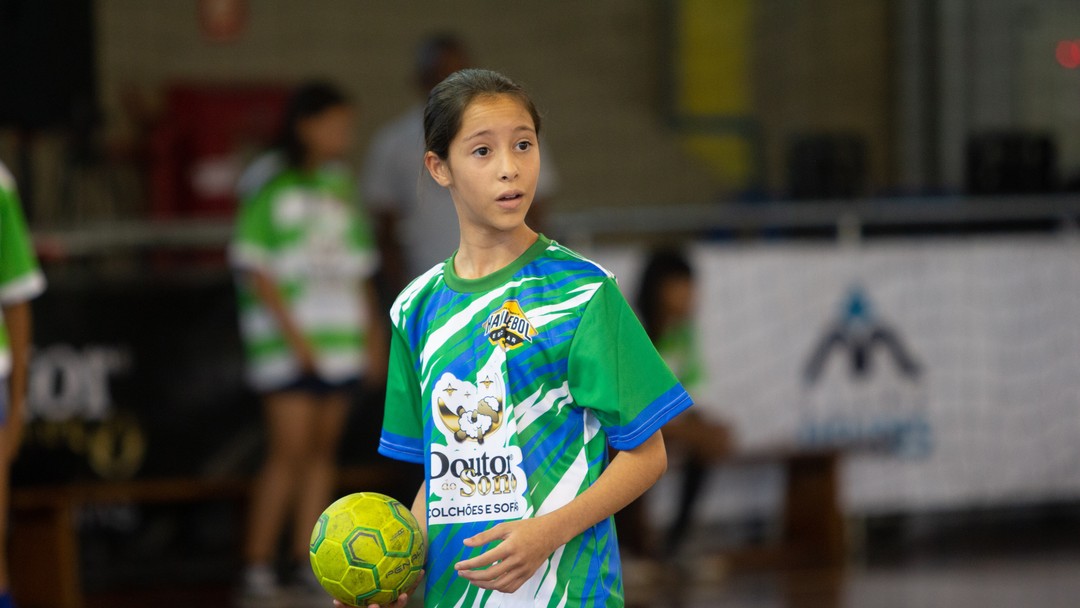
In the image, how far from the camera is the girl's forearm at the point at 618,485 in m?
2.51

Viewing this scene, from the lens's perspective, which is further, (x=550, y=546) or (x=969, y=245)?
(x=969, y=245)

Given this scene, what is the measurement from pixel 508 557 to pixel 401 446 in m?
0.50

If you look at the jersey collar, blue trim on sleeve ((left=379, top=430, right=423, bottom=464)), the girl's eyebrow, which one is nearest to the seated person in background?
blue trim on sleeve ((left=379, top=430, right=423, bottom=464))

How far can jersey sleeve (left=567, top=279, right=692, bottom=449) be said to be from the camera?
2520 millimetres

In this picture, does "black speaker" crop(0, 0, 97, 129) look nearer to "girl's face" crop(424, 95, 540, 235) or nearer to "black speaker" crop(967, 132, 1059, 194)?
Result: "girl's face" crop(424, 95, 540, 235)

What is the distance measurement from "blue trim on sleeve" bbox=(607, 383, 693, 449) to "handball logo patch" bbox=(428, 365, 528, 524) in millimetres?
178

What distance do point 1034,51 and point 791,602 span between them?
756 centimetres

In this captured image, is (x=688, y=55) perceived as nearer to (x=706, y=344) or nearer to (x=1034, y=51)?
(x=1034, y=51)

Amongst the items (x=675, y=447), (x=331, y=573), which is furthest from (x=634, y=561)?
(x=331, y=573)

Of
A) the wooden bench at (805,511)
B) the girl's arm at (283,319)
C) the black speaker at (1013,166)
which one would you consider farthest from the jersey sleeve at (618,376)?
the black speaker at (1013,166)

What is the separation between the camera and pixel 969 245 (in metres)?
7.88

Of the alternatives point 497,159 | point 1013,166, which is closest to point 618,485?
point 497,159

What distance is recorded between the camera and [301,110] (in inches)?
251

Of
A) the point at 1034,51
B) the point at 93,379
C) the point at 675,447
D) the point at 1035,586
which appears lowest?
the point at 1035,586
